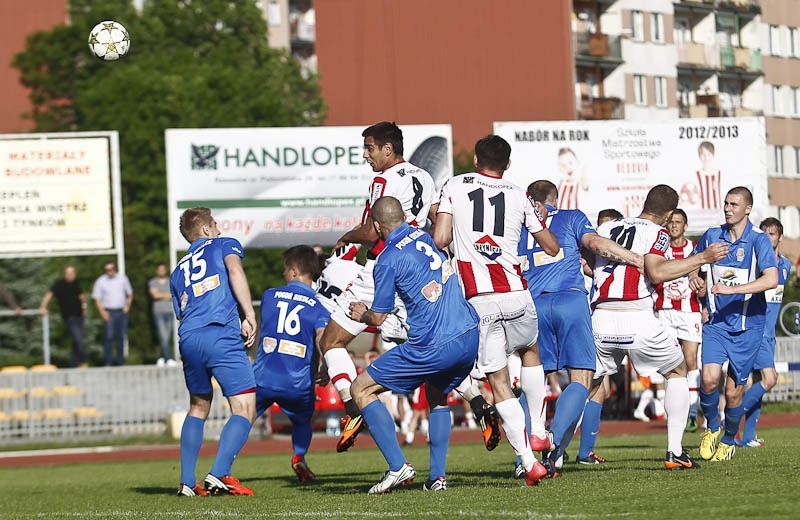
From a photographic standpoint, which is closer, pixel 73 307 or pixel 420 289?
pixel 420 289

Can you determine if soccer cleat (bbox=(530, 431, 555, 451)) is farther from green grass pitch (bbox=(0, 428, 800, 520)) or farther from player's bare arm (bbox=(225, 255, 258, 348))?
player's bare arm (bbox=(225, 255, 258, 348))

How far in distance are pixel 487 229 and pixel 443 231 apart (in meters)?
0.31

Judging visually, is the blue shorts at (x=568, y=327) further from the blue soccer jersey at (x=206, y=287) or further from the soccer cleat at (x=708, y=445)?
the blue soccer jersey at (x=206, y=287)

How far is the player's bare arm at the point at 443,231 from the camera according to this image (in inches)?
414

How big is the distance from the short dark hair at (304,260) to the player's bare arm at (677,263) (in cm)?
282

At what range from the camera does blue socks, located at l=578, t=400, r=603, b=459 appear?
12.7 m

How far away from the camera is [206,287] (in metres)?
11.4

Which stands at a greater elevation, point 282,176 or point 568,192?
point 282,176

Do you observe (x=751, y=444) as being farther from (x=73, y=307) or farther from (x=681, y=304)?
(x=73, y=307)

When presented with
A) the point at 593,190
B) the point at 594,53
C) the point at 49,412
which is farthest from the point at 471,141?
the point at 49,412

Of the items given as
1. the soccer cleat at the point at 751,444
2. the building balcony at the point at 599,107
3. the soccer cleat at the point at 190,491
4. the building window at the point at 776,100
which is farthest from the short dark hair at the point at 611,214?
the building window at the point at 776,100

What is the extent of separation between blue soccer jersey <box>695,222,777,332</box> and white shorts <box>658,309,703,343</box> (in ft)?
11.1

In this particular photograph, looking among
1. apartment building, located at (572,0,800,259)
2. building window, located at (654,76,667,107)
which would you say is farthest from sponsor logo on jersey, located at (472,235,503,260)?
building window, located at (654,76,667,107)

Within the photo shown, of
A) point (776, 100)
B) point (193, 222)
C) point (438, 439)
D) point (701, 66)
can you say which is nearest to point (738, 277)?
point (438, 439)
